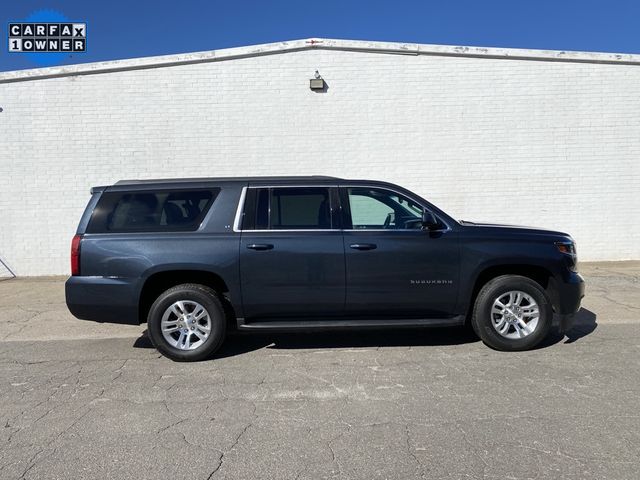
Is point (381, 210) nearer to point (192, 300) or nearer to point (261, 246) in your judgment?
point (261, 246)

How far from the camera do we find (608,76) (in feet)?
36.9

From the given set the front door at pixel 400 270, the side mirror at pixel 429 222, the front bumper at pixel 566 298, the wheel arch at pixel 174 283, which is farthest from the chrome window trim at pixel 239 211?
the front bumper at pixel 566 298

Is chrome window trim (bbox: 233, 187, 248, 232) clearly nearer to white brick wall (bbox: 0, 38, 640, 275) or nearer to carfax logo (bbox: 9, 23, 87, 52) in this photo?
white brick wall (bbox: 0, 38, 640, 275)

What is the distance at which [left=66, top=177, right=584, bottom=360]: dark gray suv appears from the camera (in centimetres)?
539

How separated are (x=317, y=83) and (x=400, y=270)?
254 inches

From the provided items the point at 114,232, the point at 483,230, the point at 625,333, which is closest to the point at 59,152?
the point at 114,232

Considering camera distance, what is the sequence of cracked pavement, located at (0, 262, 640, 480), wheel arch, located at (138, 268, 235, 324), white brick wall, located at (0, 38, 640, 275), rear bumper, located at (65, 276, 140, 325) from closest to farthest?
1. cracked pavement, located at (0, 262, 640, 480)
2. rear bumper, located at (65, 276, 140, 325)
3. wheel arch, located at (138, 268, 235, 324)
4. white brick wall, located at (0, 38, 640, 275)

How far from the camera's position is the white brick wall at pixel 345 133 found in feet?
35.8

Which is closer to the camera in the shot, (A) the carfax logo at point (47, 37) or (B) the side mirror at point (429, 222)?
(B) the side mirror at point (429, 222)

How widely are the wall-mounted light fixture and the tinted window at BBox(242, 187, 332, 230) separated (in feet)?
18.9

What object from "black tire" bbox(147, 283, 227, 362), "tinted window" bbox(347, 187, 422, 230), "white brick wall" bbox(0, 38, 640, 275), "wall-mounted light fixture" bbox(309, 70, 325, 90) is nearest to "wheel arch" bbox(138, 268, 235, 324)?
"black tire" bbox(147, 283, 227, 362)

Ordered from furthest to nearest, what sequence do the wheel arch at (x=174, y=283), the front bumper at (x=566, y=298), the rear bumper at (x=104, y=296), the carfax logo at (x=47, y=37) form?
the carfax logo at (x=47, y=37) < the front bumper at (x=566, y=298) < the wheel arch at (x=174, y=283) < the rear bumper at (x=104, y=296)

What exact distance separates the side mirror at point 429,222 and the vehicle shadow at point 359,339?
4.57ft

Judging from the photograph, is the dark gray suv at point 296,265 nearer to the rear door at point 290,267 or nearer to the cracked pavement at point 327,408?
the rear door at point 290,267
